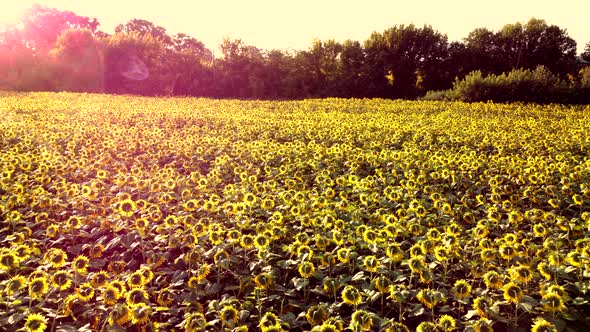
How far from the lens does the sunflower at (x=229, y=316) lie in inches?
130

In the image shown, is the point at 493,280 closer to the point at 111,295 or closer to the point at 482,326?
the point at 482,326

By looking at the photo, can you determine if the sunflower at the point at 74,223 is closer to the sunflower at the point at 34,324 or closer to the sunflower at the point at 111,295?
the sunflower at the point at 111,295

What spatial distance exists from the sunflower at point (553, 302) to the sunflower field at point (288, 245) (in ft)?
0.04

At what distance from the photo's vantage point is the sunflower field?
3568 mm

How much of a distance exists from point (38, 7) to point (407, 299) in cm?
8074

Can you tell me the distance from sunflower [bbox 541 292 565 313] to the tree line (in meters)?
36.8

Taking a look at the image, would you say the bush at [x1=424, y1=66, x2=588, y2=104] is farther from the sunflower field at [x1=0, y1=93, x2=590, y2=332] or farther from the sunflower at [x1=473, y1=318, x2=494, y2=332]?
the sunflower at [x1=473, y1=318, x2=494, y2=332]

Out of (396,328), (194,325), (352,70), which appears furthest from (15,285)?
(352,70)

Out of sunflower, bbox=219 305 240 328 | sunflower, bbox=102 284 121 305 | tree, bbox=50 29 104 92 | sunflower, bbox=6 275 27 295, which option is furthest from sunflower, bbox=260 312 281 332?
tree, bbox=50 29 104 92

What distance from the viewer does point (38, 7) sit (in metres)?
70.4

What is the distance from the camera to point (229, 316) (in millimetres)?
3354

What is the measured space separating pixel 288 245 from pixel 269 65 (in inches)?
1517

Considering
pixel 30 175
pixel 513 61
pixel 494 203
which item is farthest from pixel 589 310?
pixel 513 61

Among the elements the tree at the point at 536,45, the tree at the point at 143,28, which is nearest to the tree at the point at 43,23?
the tree at the point at 143,28
